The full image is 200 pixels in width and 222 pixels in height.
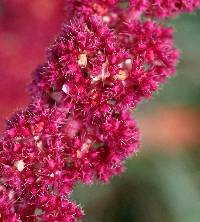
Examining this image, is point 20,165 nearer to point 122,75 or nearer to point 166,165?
point 122,75

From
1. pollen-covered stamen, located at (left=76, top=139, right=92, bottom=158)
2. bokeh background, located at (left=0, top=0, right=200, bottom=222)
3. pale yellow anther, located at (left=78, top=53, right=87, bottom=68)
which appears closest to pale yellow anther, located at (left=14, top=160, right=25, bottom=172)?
pollen-covered stamen, located at (left=76, top=139, right=92, bottom=158)

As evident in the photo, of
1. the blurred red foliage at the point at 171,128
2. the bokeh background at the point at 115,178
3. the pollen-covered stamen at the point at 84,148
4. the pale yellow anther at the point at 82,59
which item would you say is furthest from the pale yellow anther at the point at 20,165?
the blurred red foliage at the point at 171,128

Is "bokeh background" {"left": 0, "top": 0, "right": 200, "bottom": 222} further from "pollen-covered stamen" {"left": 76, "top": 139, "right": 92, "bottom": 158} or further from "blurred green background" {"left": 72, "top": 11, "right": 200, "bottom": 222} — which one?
"pollen-covered stamen" {"left": 76, "top": 139, "right": 92, "bottom": 158}

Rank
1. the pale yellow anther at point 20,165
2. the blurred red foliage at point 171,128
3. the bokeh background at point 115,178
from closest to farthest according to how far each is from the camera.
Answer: the pale yellow anther at point 20,165 → the bokeh background at point 115,178 → the blurred red foliage at point 171,128

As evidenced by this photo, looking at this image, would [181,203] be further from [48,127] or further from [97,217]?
[48,127]

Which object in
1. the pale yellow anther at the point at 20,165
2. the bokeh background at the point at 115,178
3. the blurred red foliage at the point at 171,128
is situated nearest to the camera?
the pale yellow anther at the point at 20,165

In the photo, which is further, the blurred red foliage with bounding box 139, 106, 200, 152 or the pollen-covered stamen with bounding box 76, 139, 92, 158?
the blurred red foliage with bounding box 139, 106, 200, 152

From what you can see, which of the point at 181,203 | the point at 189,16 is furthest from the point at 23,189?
the point at 189,16

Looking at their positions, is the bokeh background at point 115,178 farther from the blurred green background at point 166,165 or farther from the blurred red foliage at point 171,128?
the blurred red foliage at point 171,128
